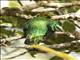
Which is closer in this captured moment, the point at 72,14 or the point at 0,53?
the point at 72,14

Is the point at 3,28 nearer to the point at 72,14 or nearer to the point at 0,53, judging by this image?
Result: the point at 0,53

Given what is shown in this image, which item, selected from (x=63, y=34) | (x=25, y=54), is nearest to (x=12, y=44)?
(x=25, y=54)

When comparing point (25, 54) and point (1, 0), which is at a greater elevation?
point (1, 0)
